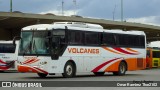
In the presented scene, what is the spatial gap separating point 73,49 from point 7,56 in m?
12.3

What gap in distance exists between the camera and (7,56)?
1411 inches

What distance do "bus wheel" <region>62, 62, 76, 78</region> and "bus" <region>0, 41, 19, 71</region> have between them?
38.2 ft

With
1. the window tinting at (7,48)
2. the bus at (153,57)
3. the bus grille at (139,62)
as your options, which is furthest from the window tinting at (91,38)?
the bus at (153,57)

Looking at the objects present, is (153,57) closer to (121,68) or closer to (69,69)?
(121,68)

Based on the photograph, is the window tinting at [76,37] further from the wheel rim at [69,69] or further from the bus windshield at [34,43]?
the bus windshield at [34,43]

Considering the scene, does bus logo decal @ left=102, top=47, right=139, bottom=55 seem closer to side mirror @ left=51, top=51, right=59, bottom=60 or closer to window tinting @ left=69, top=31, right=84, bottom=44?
window tinting @ left=69, top=31, right=84, bottom=44

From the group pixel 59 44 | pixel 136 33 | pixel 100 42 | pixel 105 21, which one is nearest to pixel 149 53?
pixel 105 21

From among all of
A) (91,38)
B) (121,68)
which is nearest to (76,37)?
(91,38)

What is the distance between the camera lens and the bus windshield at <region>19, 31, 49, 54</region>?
23391 mm

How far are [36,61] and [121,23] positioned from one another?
1677 inches

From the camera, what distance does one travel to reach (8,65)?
35656mm

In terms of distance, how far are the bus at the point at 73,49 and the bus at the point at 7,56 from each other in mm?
9279

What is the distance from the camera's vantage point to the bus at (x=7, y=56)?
35.6 m

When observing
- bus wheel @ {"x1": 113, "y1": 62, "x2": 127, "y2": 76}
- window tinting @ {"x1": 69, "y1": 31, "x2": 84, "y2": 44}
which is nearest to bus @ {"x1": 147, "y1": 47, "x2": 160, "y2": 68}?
bus wheel @ {"x1": 113, "y1": 62, "x2": 127, "y2": 76}
